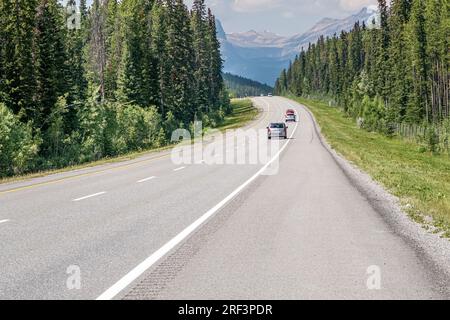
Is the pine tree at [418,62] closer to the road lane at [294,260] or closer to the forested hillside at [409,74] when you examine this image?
the forested hillside at [409,74]

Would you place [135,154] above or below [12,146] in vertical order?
below

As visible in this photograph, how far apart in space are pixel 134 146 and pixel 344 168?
33096mm

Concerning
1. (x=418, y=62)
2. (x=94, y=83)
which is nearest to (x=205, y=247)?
(x=94, y=83)

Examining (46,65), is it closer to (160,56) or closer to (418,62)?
(160,56)

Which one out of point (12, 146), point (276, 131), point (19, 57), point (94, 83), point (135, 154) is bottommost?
point (135, 154)

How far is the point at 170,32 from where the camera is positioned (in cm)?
6994

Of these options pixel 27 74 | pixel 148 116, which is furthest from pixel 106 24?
pixel 27 74

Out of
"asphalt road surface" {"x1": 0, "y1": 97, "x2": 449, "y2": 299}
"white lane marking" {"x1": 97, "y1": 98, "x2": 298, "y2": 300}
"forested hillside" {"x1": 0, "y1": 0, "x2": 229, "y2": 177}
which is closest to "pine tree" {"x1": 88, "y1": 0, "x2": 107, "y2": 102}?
"forested hillside" {"x1": 0, "y1": 0, "x2": 229, "y2": 177}

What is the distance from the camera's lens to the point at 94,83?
2253 inches

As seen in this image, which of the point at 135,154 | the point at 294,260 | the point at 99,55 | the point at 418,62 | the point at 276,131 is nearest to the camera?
the point at 294,260

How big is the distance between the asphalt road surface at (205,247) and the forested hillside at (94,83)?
21725mm

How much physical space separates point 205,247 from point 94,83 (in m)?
53.5

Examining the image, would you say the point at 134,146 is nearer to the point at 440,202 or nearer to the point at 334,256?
the point at 440,202

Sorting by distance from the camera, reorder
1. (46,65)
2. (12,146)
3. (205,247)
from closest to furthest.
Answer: (205,247)
(12,146)
(46,65)
